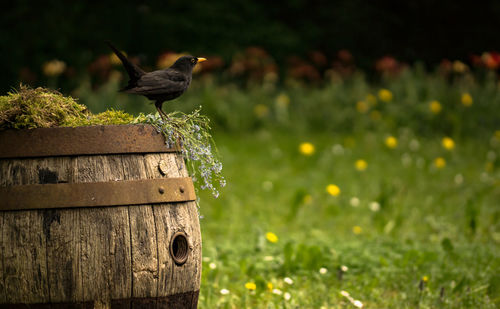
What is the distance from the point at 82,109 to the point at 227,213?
303cm

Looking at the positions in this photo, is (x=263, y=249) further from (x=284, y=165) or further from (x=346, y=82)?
(x=346, y=82)

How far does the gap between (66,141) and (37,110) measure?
0.65 feet

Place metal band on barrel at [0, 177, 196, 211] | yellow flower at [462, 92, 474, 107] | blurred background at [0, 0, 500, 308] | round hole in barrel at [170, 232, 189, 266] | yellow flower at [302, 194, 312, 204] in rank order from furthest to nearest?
yellow flower at [462, 92, 474, 107]
yellow flower at [302, 194, 312, 204]
blurred background at [0, 0, 500, 308]
round hole in barrel at [170, 232, 189, 266]
metal band on barrel at [0, 177, 196, 211]

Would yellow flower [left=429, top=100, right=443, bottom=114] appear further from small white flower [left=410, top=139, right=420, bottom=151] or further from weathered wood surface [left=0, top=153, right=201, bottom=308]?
weathered wood surface [left=0, top=153, right=201, bottom=308]

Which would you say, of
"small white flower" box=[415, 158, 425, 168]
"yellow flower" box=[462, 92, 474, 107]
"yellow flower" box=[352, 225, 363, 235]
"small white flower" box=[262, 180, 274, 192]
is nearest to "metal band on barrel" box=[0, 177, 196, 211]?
"yellow flower" box=[352, 225, 363, 235]

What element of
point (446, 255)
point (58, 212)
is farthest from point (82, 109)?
point (446, 255)

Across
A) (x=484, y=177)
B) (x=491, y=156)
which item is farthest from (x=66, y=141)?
(x=491, y=156)

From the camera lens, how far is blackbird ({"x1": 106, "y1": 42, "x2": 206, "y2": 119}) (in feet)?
7.57

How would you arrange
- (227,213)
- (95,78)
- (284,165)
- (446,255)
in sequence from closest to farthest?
(446,255)
(227,213)
(284,165)
(95,78)

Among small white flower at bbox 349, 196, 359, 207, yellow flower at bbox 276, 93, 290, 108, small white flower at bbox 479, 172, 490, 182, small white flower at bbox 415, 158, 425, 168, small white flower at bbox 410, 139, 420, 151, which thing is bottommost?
small white flower at bbox 349, 196, 359, 207

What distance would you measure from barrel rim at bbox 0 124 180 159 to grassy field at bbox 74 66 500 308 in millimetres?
891

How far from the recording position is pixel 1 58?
1055cm

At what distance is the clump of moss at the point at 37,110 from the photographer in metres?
2.08

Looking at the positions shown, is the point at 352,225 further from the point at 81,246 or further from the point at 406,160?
the point at 81,246
